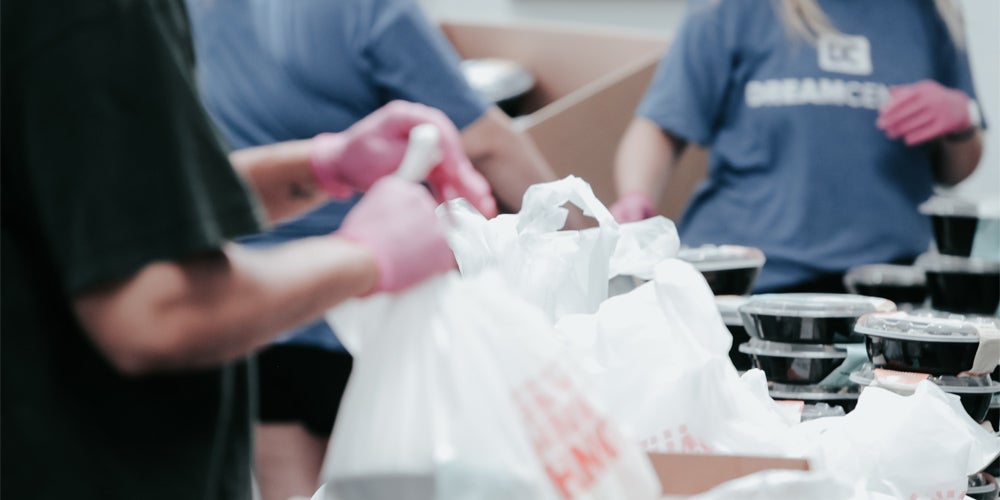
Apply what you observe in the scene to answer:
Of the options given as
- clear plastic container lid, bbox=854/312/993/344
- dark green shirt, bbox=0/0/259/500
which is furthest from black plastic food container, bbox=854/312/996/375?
dark green shirt, bbox=0/0/259/500

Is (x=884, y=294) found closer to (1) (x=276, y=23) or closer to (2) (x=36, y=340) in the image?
(1) (x=276, y=23)

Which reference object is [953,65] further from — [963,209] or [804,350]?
[804,350]

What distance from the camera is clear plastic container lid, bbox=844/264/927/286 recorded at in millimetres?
1737

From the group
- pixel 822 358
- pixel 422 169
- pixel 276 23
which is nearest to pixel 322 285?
pixel 422 169

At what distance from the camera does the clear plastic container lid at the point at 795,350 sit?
123 cm

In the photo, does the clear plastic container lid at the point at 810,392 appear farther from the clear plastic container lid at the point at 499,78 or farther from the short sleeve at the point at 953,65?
the clear plastic container lid at the point at 499,78

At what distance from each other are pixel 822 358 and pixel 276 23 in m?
0.96

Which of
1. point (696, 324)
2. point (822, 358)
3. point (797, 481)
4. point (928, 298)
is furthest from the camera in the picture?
point (928, 298)

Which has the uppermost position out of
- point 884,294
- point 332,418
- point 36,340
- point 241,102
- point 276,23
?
point 36,340

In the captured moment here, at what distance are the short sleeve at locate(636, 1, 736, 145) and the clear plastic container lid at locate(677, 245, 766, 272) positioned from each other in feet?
2.00

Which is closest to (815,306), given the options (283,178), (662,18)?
(283,178)

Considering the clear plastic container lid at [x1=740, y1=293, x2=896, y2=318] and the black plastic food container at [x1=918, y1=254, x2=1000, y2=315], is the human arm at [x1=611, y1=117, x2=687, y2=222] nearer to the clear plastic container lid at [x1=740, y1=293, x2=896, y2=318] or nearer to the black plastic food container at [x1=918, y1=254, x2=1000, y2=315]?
the black plastic food container at [x1=918, y1=254, x2=1000, y2=315]

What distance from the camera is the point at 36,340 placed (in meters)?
0.74

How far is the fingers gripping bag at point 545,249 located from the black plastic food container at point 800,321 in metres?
0.19
